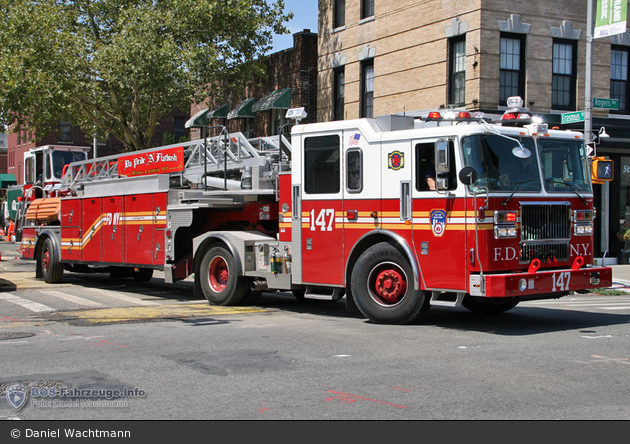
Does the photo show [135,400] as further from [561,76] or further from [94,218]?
[561,76]

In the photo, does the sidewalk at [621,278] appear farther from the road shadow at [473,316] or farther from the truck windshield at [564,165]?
the truck windshield at [564,165]

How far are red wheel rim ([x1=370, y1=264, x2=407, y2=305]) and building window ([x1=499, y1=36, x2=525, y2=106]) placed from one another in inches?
422

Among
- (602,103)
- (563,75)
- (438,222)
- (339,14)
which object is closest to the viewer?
(438,222)

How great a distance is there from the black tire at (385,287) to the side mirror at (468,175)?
4.76 ft

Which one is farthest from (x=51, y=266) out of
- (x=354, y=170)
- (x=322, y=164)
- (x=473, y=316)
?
(x=473, y=316)

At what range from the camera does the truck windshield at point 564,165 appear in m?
9.76

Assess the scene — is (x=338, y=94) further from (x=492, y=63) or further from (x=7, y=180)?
(x=7, y=180)

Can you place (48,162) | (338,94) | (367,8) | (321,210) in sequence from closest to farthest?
(321,210) < (367,8) < (338,94) < (48,162)

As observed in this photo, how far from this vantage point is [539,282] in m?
9.18

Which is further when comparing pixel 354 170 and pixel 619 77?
pixel 619 77

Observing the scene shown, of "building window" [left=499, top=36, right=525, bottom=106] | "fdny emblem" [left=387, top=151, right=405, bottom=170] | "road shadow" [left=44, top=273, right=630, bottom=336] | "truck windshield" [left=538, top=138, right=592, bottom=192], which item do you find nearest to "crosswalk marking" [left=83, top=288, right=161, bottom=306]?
"road shadow" [left=44, top=273, right=630, bottom=336]

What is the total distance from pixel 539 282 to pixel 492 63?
1094 cm

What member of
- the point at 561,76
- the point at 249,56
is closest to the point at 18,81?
the point at 249,56

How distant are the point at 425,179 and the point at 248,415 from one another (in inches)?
200
